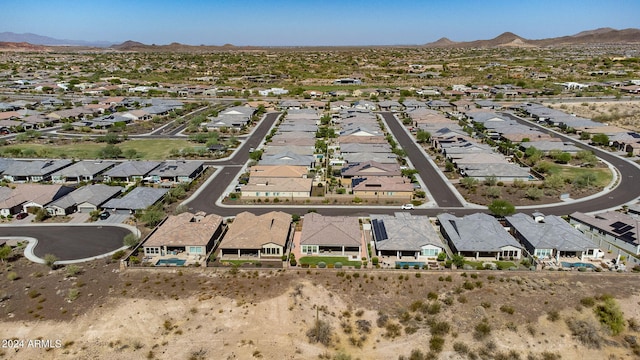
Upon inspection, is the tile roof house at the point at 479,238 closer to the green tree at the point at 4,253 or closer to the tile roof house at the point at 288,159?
the tile roof house at the point at 288,159

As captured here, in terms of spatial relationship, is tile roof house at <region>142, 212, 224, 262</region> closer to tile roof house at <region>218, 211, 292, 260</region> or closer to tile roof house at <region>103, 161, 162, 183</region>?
tile roof house at <region>218, 211, 292, 260</region>

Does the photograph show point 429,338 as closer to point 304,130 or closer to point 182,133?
point 304,130

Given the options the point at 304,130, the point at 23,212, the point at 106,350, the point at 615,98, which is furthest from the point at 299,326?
the point at 615,98

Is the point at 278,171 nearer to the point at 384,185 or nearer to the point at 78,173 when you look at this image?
the point at 384,185

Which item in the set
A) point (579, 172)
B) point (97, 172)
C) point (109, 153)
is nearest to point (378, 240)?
point (579, 172)

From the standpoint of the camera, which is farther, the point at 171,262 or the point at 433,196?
the point at 433,196

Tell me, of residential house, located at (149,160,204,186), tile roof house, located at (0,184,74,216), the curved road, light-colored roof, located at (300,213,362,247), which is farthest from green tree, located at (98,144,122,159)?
light-colored roof, located at (300,213,362,247)
